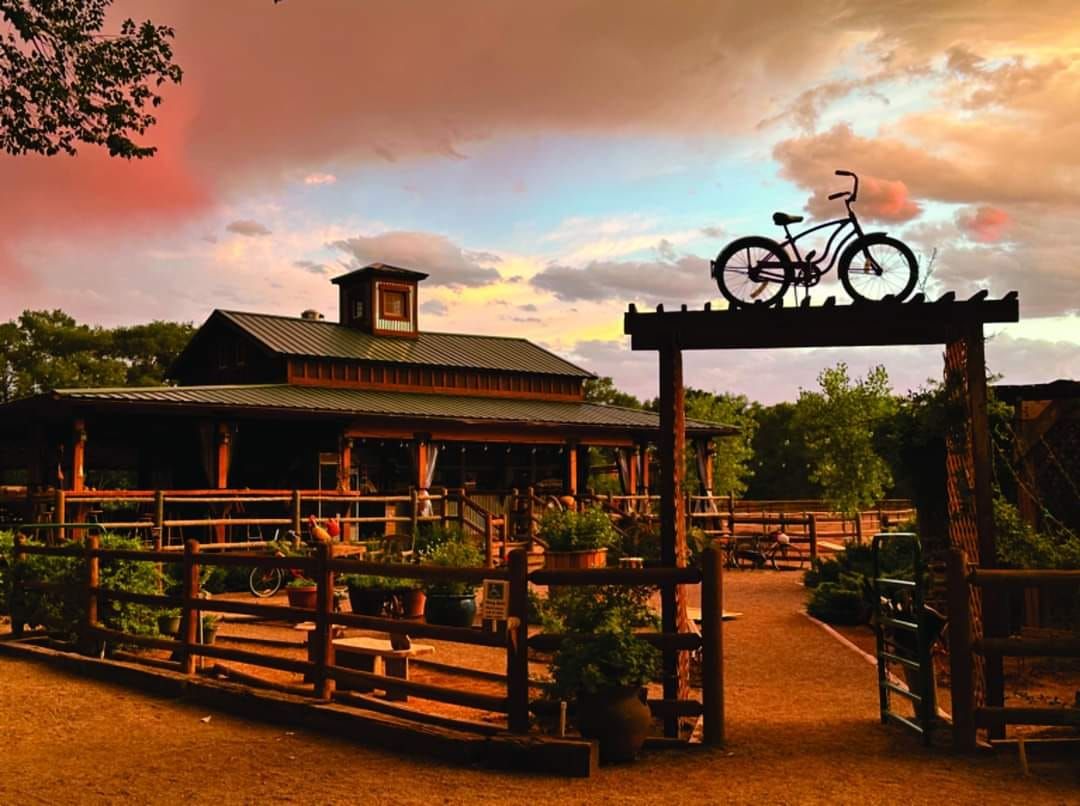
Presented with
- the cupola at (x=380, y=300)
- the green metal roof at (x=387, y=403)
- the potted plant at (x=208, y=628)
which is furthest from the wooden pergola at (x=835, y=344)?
the cupola at (x=380, y=300)

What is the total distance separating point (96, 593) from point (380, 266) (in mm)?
25304

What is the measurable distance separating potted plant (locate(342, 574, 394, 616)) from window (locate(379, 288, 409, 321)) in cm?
2219

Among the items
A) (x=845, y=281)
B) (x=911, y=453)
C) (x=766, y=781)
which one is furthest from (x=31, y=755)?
(x=911, y=453)

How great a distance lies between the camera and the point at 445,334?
3822 centimetres

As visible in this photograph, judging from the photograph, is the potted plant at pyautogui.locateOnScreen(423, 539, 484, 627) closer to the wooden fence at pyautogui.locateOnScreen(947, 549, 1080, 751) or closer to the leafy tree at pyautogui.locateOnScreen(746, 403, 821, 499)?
the wooden fence at pyautogui.locateOnScreen(947, 549, 1080, 751)

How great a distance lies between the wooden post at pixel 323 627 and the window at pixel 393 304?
27.9 meters

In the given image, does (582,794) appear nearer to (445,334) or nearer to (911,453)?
(911,453)

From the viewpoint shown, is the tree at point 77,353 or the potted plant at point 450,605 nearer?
the potted plant at point 450,605

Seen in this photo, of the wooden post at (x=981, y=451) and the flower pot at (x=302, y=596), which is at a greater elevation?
the wooden post at (x=981, y=451)

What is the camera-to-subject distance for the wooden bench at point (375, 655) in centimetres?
974

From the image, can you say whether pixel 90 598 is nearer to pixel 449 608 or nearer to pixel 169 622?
pixel 169 622

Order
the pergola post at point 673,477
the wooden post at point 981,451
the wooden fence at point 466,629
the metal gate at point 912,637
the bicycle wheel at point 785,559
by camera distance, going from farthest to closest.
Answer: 1. the bicycle wheel at point 785,559
2. the pergola post at point 673,477
3. the wooden post at point 981,451
4. the metal gate at point 912,637
5. the wooden fence at point 466,629

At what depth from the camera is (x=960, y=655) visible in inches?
289

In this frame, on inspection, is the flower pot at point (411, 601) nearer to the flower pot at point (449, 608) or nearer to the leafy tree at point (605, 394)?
the flower pot at point (449, 608)
